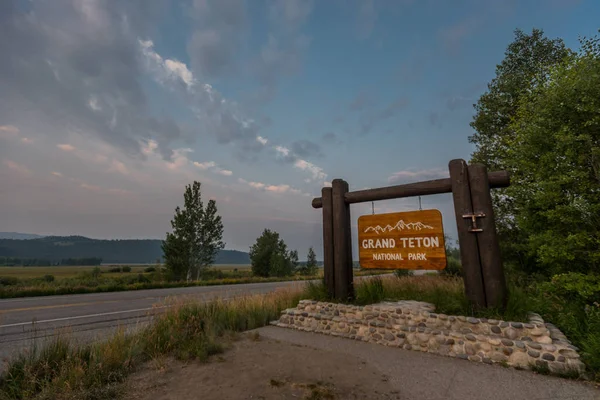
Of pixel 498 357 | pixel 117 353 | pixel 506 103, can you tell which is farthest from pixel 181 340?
pixel 506 103

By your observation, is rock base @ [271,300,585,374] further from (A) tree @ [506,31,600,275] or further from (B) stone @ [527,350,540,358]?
(A) tree @ [506,31,600,275]

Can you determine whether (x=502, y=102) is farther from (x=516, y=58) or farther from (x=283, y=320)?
(x=283, y=320)

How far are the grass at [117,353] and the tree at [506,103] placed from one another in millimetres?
12980

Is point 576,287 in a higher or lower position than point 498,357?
higher

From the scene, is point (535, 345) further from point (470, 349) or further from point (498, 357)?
point (470, 349)

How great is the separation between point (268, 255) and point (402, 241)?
32766 millimetres

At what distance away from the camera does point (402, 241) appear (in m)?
6.89

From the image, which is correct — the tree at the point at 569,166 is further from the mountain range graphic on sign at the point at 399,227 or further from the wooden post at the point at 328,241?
the wooden post at the point at 328,241

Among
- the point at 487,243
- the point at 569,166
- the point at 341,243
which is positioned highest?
the point at 569,166

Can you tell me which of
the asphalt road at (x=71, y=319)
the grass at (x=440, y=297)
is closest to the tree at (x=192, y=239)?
the asphalt road at (x=71, y=319)

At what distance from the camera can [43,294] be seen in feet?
48.5

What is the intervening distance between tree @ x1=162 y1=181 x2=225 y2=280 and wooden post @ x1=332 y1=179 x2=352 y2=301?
26817 mm

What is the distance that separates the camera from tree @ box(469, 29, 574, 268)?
13633 mm

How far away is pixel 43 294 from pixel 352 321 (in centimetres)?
1727
